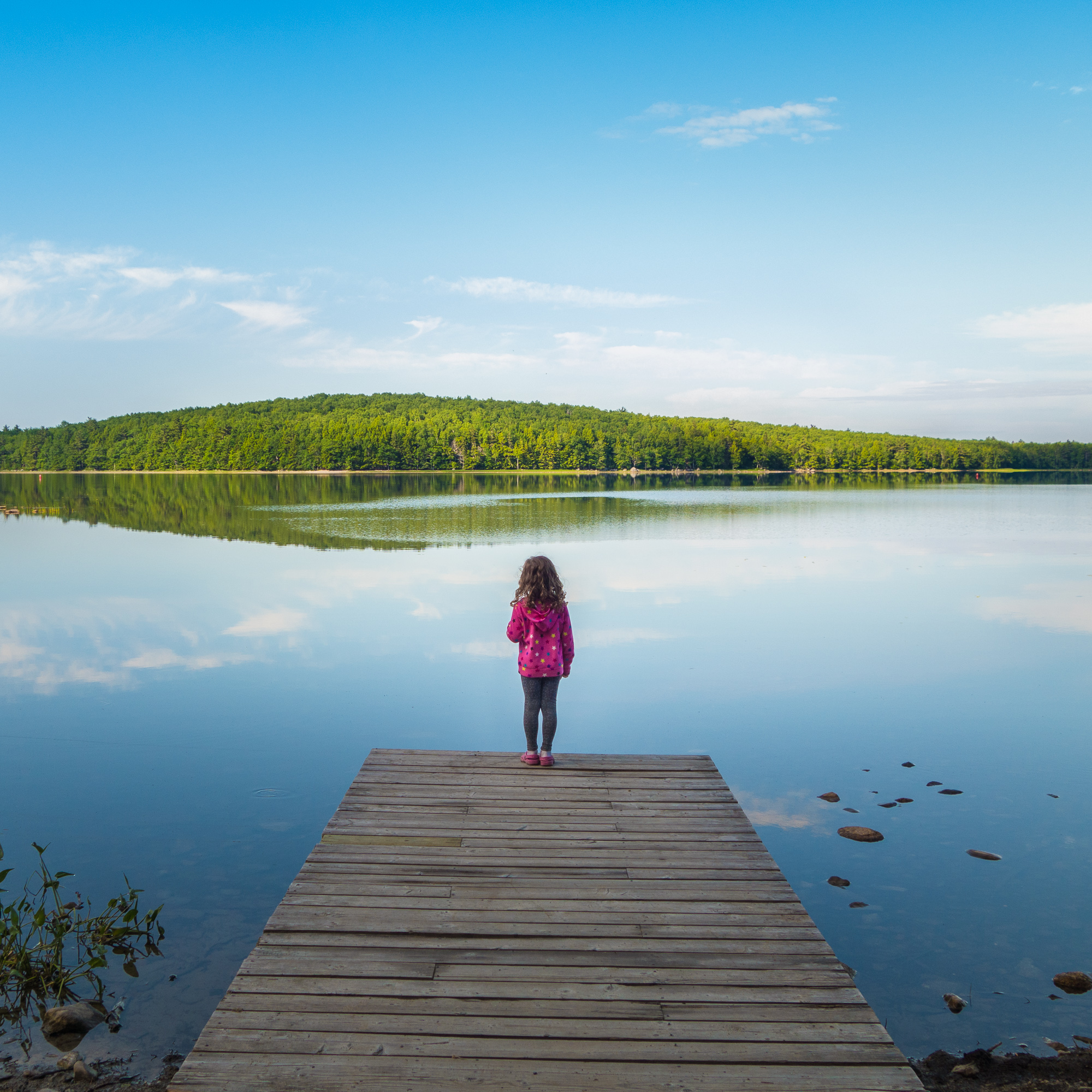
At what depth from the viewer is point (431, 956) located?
3869 mm

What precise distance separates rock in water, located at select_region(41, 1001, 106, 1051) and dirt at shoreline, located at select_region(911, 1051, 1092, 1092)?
4.19 metres

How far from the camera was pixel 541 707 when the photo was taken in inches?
260

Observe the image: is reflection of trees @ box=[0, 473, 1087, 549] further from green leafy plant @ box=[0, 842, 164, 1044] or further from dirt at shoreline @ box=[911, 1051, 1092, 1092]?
dirt at shoreline @ box=[911, 1051, 1092, 1092]

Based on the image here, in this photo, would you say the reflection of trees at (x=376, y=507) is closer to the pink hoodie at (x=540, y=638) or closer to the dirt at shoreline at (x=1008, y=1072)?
the pink hoodie at (x=540, y=638)

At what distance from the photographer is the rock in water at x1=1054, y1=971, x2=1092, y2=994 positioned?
4.62 meters

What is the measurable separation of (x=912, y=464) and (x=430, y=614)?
6269 inches

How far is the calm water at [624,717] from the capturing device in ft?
17.0

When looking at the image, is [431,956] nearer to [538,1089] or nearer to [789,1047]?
[538,1089]

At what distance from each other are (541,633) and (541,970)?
2.85 metres

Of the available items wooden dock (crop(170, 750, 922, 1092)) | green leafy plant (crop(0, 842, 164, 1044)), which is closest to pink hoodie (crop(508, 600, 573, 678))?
wooden dock (crop(170, 750, 922, 1092))

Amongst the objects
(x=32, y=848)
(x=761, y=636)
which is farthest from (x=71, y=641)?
(x=761, y=636)

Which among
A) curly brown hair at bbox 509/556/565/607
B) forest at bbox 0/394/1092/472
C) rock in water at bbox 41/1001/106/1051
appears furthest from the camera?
forest at bbox 0/394/1092/472

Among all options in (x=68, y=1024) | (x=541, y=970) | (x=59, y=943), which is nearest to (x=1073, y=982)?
(x=541, y=970)

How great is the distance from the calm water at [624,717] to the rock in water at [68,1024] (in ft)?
0.25
